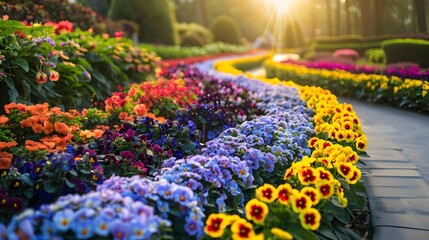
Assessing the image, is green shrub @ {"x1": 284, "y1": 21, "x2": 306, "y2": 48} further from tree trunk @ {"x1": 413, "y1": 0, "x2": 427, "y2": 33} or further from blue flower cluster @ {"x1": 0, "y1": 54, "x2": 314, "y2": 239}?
blue flower cluster @ {"x1": 0, "y1": 54, "x2": 314, "y2": 239}

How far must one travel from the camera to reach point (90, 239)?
6.98ft

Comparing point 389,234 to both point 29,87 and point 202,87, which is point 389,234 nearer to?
point 29,87

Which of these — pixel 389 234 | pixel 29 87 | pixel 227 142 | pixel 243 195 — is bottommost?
pixel 389 234

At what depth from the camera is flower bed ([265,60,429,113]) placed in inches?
278

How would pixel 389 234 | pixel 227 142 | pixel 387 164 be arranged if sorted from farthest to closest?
1. pixel 387 164
2. pixel 227 142
3. pixel 389 234

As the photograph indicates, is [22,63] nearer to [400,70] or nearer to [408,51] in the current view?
[400,70]

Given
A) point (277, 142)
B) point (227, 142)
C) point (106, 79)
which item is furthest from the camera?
point (106, 79)

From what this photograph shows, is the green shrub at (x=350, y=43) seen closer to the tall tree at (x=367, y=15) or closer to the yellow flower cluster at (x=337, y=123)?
the tall tree at (x=367, y=15)

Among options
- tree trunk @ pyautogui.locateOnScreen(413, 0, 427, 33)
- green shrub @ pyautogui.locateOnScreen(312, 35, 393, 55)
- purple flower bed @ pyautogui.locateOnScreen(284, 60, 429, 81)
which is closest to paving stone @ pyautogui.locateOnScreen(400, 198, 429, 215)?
purple flower bed @ pyautogui.locateOnScreen(284, 60, 429, 81)

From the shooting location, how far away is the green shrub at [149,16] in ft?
61.4

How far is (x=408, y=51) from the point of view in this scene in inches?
340

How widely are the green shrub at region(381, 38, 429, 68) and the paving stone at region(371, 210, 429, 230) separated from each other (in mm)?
4918

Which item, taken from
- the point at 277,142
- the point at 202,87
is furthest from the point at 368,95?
the point at 277,142

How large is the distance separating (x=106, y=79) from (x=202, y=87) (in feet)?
4.86
